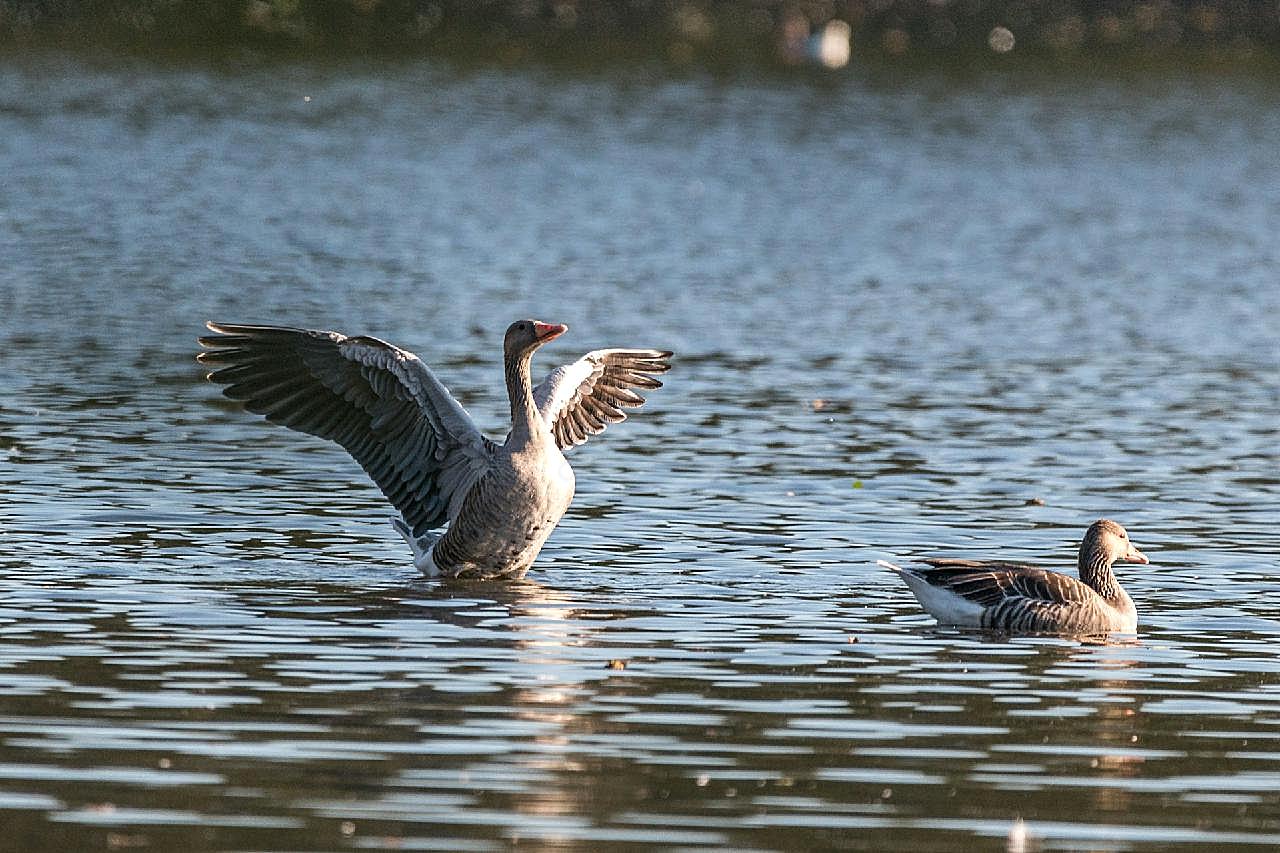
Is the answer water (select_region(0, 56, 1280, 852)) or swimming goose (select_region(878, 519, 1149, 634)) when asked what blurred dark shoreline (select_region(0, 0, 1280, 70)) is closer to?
water (select_region(0, 56, 1280, 852))

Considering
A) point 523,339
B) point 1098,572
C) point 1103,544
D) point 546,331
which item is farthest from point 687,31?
point 1098,572

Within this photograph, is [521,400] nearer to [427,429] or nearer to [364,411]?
[427,429]

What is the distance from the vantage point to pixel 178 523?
15.8 m

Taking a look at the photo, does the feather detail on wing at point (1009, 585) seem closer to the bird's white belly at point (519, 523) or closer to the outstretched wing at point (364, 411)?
the bird's white belly at point (519, 523)

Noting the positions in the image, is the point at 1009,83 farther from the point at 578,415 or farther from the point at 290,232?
the point at 578,415

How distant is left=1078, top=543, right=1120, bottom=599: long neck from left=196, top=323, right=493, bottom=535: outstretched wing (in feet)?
11.9

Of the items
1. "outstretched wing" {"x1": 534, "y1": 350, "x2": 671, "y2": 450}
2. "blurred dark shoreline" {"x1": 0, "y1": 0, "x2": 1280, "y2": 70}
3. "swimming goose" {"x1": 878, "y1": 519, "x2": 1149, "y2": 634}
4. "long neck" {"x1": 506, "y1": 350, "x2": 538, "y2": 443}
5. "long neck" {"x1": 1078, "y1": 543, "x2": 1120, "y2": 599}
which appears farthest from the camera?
"blurred dark shoreline" {"x1": 0, "y1": 0, "x2": 1280, "y2": 70}

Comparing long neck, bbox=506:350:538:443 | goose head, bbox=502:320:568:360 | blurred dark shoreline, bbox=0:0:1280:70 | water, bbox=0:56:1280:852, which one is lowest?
blurred dark shoreline, bbox=0:0:1280:70

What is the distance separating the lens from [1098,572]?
13.6 m

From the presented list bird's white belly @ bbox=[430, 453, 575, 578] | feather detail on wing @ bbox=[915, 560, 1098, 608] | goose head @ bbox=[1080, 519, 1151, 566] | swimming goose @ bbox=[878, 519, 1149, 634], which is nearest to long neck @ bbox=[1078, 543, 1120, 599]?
goose head @ bbox=[1080, 519, 1151, 566]

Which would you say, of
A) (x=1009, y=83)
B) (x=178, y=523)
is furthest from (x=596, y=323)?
(x=1009, y=83)

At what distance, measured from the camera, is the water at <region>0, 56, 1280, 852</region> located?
9328mm

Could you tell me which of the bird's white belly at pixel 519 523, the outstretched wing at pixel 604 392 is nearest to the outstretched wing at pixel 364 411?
the bird's white belly at pixel 519 523

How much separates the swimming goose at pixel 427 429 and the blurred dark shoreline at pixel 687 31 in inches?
1467
